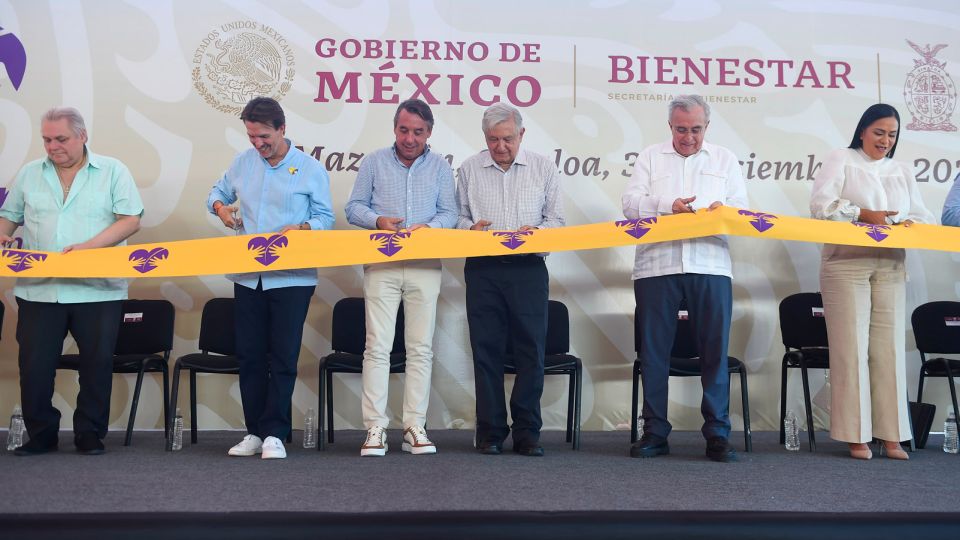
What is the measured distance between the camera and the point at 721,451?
417 cm

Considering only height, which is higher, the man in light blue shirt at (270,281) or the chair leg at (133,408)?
the man in light blue shirt at (270,281)

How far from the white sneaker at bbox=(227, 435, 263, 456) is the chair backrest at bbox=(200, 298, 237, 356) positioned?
1094 mm

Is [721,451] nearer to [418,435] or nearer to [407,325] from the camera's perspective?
[418,435]

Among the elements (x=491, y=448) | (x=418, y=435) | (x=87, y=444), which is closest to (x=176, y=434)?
(x=87, y=444)

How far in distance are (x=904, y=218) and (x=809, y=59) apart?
176 centimetres

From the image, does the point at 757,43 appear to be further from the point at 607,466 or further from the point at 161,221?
the point at 161,221

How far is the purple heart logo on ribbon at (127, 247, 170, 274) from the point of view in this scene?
4402mm

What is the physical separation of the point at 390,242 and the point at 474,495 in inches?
62.7

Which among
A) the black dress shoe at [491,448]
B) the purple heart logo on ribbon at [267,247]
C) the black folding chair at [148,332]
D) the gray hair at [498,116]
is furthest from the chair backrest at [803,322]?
the black folding chair at [148,332]

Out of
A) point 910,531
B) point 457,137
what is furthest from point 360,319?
point 910,531

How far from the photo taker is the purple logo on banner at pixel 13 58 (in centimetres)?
562

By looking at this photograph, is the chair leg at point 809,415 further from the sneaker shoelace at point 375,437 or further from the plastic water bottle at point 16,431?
the plastic water bottle at point 16,431

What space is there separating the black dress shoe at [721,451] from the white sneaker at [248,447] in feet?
7.26

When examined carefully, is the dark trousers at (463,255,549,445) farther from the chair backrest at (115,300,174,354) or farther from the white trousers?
the chair backrest at (115,300,174,354)
